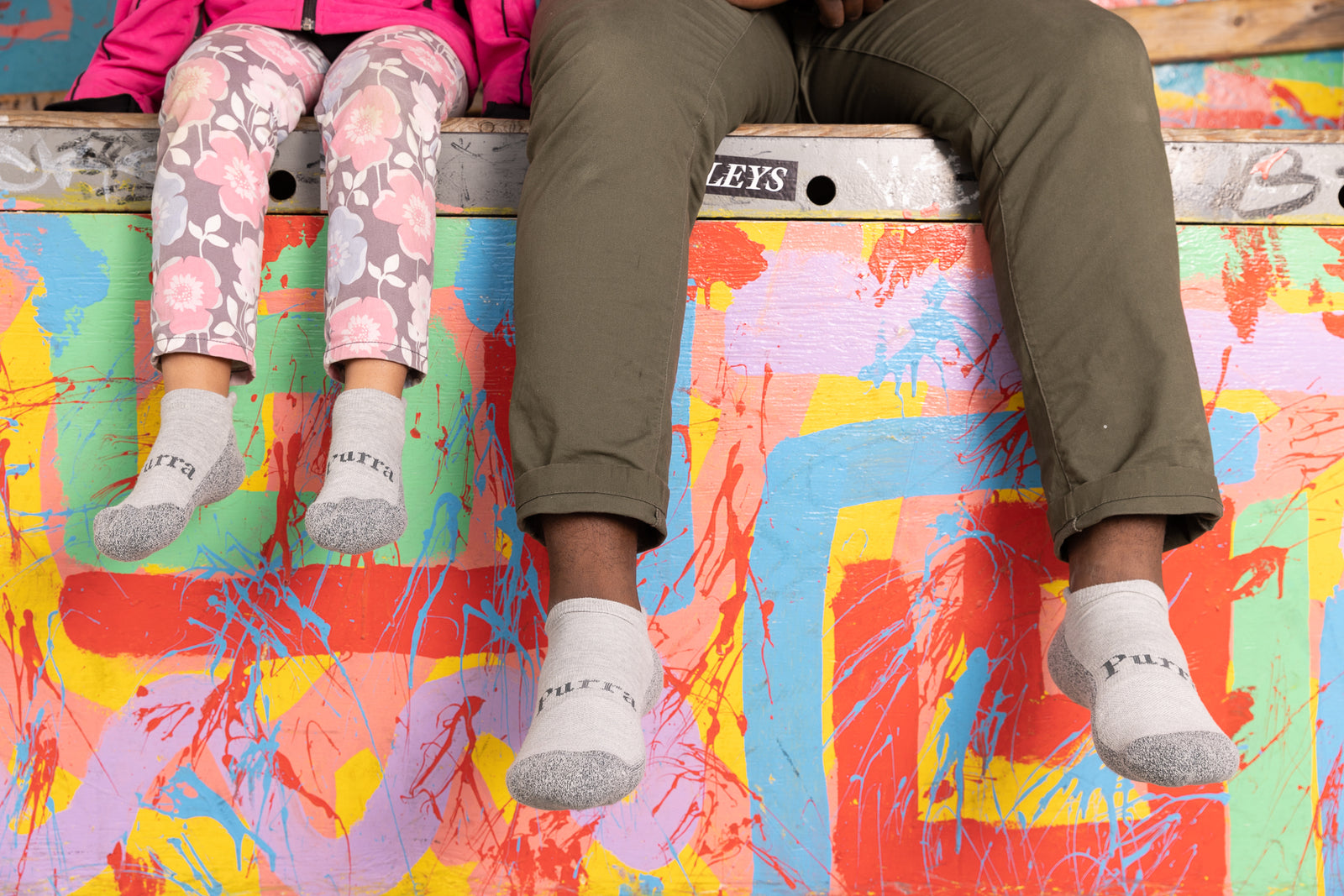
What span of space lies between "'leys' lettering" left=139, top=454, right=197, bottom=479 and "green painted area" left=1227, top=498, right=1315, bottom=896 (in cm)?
81

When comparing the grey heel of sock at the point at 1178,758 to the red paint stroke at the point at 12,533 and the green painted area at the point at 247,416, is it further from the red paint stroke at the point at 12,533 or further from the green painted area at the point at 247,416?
the red paint stroke at the point at 12,533

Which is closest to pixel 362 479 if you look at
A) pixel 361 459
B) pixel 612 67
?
pixel 361 459

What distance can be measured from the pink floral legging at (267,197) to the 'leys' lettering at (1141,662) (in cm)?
51

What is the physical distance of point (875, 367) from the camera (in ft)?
2.28

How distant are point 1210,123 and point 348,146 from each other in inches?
46.8

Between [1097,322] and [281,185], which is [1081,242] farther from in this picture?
[281,185]

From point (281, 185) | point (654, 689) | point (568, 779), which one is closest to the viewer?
point (568, 779)

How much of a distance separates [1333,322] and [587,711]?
683 millimetres

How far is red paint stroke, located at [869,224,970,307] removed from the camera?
2.26ft

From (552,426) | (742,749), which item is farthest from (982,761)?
(552,426)

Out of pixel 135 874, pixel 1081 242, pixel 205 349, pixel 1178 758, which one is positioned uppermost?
pixel 1081 242

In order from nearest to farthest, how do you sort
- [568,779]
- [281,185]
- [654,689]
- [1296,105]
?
[568,779]
[654,689]
[281,185]
[1296,105]

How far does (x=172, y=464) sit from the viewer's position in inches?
22.0

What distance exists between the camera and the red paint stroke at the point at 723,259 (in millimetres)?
689
